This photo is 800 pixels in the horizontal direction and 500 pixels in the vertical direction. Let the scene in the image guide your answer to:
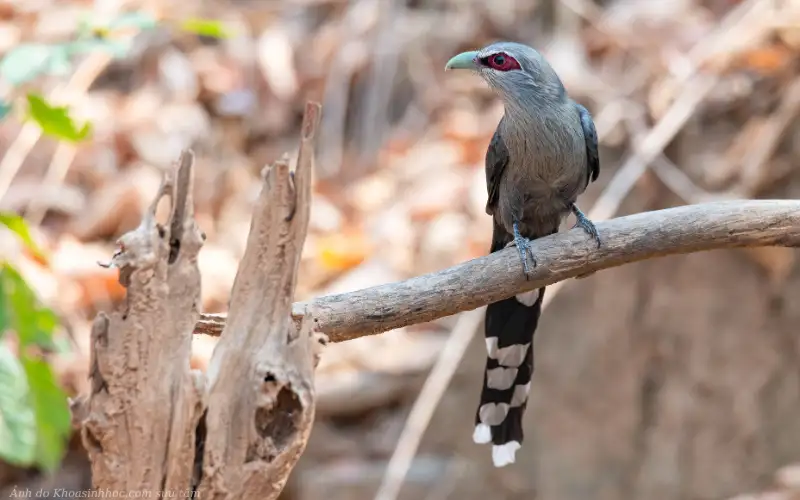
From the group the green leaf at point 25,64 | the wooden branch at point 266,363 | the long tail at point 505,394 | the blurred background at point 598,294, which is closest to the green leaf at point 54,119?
the green leaf at point 25,64

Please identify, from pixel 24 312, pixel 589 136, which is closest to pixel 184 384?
pixel 24 312

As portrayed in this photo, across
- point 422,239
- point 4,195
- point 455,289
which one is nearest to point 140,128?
point 4,195

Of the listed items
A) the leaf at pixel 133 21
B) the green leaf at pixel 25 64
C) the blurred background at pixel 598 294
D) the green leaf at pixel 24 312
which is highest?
the leaf at pixel 133 21

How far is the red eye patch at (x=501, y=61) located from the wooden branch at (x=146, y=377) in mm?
1651

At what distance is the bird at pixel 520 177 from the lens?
10.7 feet

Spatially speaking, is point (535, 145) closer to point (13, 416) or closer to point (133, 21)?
point (133, 21)

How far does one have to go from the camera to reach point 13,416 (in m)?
2.85

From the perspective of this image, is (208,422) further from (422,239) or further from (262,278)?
(422,239)

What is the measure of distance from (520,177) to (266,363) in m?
1.66

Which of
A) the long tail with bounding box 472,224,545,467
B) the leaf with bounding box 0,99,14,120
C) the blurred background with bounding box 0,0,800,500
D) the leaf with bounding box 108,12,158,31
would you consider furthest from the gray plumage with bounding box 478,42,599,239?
the leaf with bounding box 0,99,14,120

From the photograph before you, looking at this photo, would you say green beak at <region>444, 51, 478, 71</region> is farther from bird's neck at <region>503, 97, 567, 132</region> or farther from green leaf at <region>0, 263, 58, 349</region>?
green leaf at <region>0, 263, 58, 349</region>

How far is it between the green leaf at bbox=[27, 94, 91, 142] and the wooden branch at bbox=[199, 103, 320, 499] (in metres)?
0.89

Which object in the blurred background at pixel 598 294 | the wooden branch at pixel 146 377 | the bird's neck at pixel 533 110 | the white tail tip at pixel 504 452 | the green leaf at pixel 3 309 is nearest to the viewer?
the wooden branch at pixel 146 377

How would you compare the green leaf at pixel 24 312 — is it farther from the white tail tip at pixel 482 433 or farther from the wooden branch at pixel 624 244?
the white tail tip at pixel 482 433
